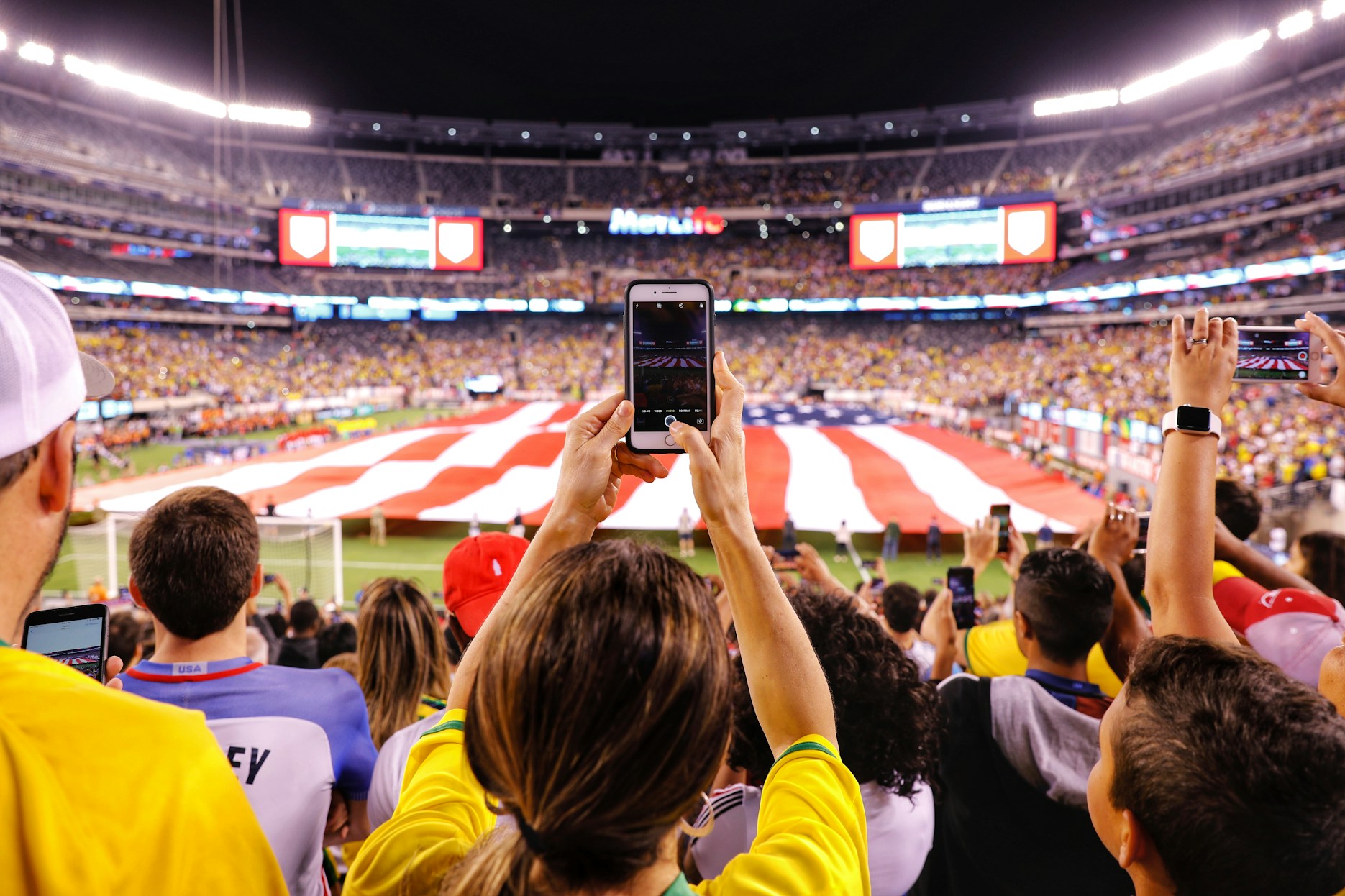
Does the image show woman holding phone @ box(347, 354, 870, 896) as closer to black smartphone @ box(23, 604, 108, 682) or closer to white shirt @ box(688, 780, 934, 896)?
white shirt @ box(688, 780, 934, 896)

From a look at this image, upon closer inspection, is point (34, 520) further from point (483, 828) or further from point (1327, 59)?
point (1327, 59)

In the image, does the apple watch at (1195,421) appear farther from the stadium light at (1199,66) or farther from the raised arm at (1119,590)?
the stadium light at (1199,66)

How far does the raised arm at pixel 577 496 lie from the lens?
1.29 meters

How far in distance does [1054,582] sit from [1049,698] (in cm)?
40

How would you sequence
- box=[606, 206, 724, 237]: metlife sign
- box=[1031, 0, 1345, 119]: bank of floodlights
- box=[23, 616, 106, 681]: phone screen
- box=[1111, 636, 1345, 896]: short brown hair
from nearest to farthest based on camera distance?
box=[1111, 636, 1345, 896]: short brown hair → box=[23, 616, 106, 681]: phone screen → box=[1031, 0, 1345, 119]: bank of floodlights → box=[606, 206, 724, 237]: metlife sign

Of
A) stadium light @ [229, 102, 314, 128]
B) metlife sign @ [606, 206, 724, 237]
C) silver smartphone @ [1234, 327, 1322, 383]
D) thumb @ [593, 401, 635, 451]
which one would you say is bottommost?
thumb @ [593, 401, 635, 451]

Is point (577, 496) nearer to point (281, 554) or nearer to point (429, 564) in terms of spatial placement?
point (429, 564)

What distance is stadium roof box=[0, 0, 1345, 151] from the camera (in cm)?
2941

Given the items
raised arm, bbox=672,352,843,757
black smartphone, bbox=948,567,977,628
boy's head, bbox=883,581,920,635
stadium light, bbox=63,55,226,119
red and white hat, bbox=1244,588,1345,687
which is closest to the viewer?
raised arm, bbox=672,352,843,757

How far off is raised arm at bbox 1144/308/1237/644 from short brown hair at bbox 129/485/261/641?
2427 millimetres

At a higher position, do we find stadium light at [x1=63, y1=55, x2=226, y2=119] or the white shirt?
stadium light at [x1=63, y1=55, x2=226, y2=119]

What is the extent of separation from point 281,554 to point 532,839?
12697mm

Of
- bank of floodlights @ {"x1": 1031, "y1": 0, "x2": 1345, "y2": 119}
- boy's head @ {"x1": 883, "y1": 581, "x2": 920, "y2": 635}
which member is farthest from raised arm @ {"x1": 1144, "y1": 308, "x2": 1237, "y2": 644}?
bank of floodlights @ {"x1": 1031, "y1": 0, "x2": 1345, "y2": 119}

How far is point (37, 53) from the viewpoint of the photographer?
3372 centimetres
